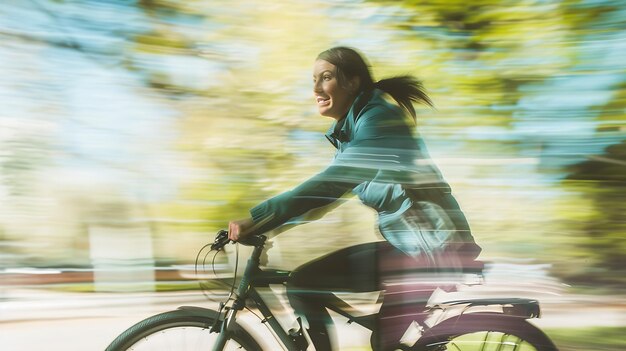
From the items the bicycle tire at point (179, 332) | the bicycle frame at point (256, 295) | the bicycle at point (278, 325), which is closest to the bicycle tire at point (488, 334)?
the bicycle at point (278, 325)

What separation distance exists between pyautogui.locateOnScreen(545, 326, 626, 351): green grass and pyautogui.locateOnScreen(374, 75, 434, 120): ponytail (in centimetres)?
101

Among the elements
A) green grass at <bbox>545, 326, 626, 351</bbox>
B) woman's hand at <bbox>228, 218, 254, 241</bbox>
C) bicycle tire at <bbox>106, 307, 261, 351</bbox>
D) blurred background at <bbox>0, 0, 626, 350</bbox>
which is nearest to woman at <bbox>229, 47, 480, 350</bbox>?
woman's hand at <bbox>228, 218, 254, 241</bbox>

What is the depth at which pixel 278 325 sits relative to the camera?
179 centimetres

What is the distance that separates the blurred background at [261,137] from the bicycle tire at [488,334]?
416mm

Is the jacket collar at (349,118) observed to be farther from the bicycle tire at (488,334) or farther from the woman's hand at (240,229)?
the bicycle tire at (488,334)

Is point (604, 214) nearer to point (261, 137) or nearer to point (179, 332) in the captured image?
point (261, 137)

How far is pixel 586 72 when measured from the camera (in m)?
2.15

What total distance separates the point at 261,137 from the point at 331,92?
50 centimetres

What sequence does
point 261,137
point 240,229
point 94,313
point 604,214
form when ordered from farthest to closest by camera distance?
point 94,313, point 261,137, point 604,214, point 240,229

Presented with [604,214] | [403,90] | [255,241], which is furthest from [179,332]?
[604,214]

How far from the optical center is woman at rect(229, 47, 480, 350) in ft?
5.76

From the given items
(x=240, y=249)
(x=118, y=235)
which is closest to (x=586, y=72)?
(x=240, y=249)

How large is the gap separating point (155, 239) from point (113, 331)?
0.43m

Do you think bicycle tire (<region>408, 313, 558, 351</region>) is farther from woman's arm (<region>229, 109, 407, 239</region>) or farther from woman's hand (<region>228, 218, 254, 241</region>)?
woman's hand (<region>228, 218, 254, 241</region>)
